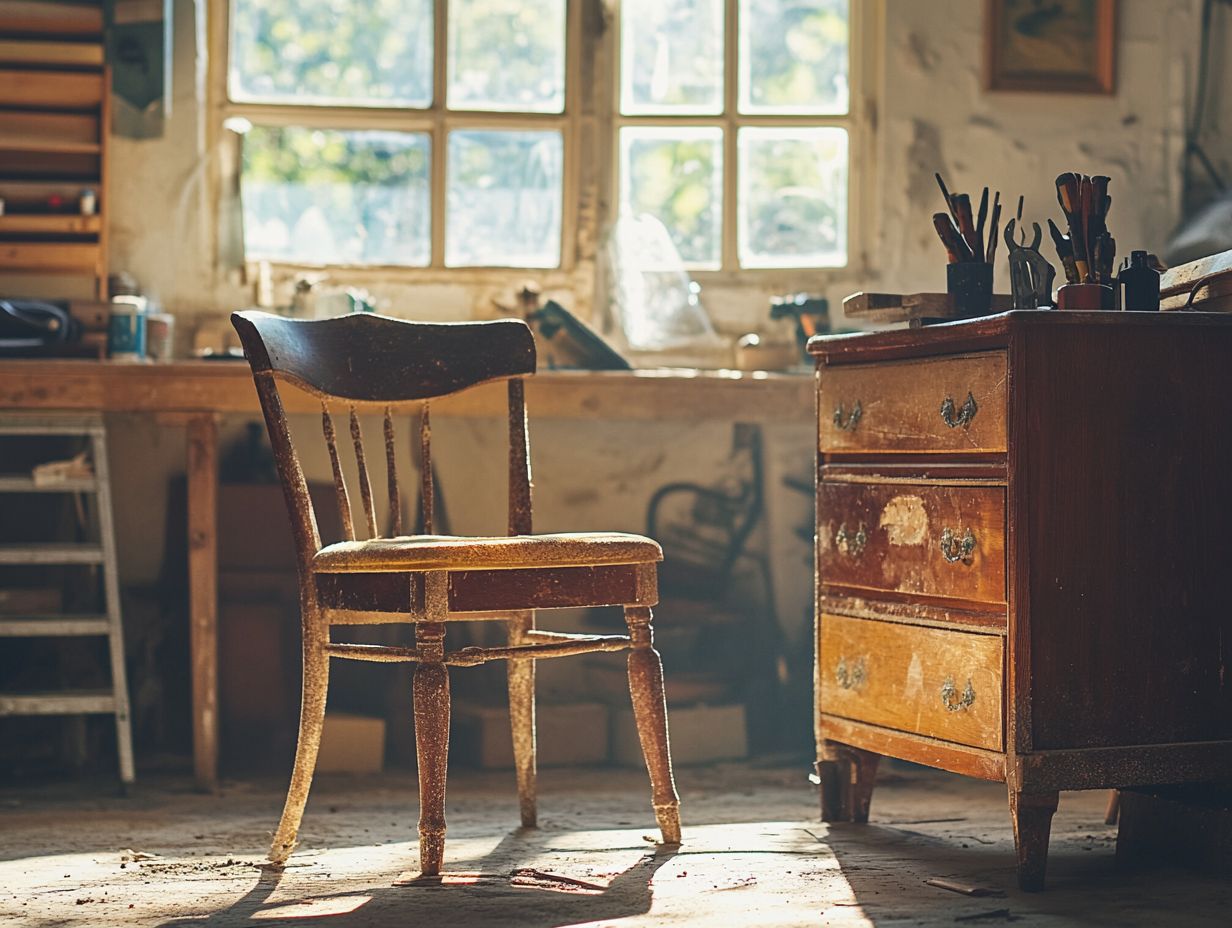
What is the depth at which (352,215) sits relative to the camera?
4316 mm

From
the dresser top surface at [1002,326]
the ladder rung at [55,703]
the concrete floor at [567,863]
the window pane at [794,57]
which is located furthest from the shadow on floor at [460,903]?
the window pane at [794,57]

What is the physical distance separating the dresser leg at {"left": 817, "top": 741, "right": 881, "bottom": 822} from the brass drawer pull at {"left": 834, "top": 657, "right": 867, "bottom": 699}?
15 centimetres

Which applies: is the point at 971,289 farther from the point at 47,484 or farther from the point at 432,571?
the point at 47,484

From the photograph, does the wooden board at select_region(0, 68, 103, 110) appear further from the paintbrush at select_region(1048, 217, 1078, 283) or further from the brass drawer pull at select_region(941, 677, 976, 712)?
the brass drawer pull at select_region(941, 677, 976, 712)

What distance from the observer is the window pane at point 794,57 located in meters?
4.40

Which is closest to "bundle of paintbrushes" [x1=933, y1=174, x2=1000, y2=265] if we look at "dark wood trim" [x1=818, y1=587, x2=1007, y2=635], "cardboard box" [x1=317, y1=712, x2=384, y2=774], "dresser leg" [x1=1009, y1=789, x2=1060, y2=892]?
"dark wood trim" [x1=818, y1=587, x2=1007, y2=635]

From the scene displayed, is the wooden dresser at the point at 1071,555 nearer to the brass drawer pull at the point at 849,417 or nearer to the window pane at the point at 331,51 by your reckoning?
the brass drawer pull at the point at 849,417

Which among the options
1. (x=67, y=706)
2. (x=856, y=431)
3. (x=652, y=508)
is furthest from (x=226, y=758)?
(x=856, y=431)

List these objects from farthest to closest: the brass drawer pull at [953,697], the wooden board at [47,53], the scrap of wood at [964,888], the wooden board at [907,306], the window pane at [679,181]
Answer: the window pane at [679,181]
the wooden board at [47,53]
the wooden board at [907,306]
the brass drawer pull at [953,697]
the scrap of wood at [964,888]

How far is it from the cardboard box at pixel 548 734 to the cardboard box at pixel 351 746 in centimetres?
23

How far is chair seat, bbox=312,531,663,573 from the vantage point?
2.42 meters

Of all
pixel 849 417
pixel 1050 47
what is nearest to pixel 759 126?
pixel 1050 47

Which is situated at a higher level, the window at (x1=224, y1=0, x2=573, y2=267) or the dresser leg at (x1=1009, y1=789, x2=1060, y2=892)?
the window at (x1=224, y1=0, x2=573, y2=267)

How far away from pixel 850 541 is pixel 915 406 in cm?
32
